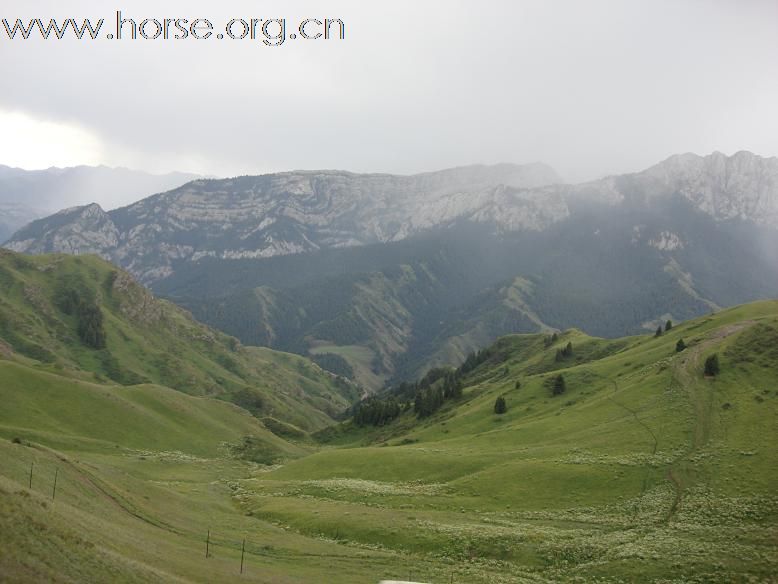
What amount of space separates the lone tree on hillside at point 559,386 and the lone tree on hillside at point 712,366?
36.2 meters

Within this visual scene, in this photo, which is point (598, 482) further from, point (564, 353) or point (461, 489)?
point (564, 353)

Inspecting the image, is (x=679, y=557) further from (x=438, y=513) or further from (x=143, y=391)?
(x=143, y=391)

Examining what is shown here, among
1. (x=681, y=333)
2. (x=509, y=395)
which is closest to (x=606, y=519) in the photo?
(x=509, y=395)

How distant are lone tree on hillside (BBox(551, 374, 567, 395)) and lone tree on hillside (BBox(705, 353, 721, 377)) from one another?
3620 cm

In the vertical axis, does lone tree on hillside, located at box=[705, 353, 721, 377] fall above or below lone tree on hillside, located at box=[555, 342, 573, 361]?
above

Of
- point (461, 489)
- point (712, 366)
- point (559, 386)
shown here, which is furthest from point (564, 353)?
point (461, 489)

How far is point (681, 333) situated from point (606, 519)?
8898cm

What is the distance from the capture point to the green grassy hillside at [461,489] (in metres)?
45.5

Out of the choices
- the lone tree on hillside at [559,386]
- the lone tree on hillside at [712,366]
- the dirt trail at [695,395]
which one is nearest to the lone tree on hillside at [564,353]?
the lone tree on hillside at [559,386]

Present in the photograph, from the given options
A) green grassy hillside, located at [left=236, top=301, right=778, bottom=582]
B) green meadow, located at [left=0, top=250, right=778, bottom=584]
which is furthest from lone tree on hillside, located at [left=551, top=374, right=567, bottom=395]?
green grassy hillside, located at [left=236, top=301, right=778, bottom=582]

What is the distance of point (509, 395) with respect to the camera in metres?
140

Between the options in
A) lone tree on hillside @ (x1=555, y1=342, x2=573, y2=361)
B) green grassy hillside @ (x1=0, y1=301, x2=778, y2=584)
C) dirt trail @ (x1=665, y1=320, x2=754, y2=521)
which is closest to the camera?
green grassy hillside @ (x1=0, y1=301, x2=778, y2=584)

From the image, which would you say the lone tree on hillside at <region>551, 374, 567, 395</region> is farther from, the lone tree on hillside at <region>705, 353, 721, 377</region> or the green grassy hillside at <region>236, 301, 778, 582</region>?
the lone tree on hillside at <region>705, 353, 721, 377</region>

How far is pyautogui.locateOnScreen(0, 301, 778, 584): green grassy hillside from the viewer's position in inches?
1793
